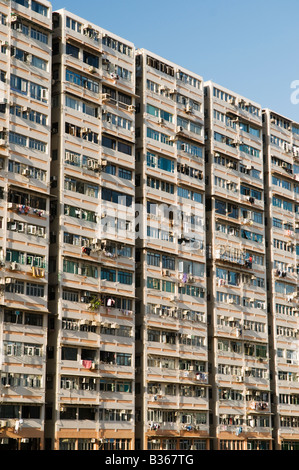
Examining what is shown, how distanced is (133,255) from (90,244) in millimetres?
4591

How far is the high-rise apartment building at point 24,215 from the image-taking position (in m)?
57.8

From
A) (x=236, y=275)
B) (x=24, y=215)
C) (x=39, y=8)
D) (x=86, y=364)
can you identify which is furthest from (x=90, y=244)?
(x=236, y=275)

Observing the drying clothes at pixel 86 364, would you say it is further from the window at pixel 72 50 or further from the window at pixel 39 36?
the window at pixel 39 36

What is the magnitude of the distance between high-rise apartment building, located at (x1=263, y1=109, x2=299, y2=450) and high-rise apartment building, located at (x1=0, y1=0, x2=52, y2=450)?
29.4m

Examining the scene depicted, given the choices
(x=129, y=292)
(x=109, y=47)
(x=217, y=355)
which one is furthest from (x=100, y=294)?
(x=109, y=47)

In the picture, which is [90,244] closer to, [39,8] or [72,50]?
[72,50]

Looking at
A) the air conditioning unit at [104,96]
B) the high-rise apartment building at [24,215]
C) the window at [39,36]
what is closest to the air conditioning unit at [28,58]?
the high-rise apartment building at [24,215]

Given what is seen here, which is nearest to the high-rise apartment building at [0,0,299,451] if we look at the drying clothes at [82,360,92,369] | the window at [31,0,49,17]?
the window at [31,0,49,17]

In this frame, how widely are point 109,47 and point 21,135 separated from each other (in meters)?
13.1

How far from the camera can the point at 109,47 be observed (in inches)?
2744

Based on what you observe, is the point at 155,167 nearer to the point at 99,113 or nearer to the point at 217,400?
the point at 99,113

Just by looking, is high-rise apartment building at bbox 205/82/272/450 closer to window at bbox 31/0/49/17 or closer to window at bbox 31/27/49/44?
window at bbox 31/27/49/44

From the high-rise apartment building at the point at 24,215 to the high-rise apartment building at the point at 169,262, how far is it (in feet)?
35.6

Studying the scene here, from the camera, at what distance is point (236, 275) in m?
78.4
